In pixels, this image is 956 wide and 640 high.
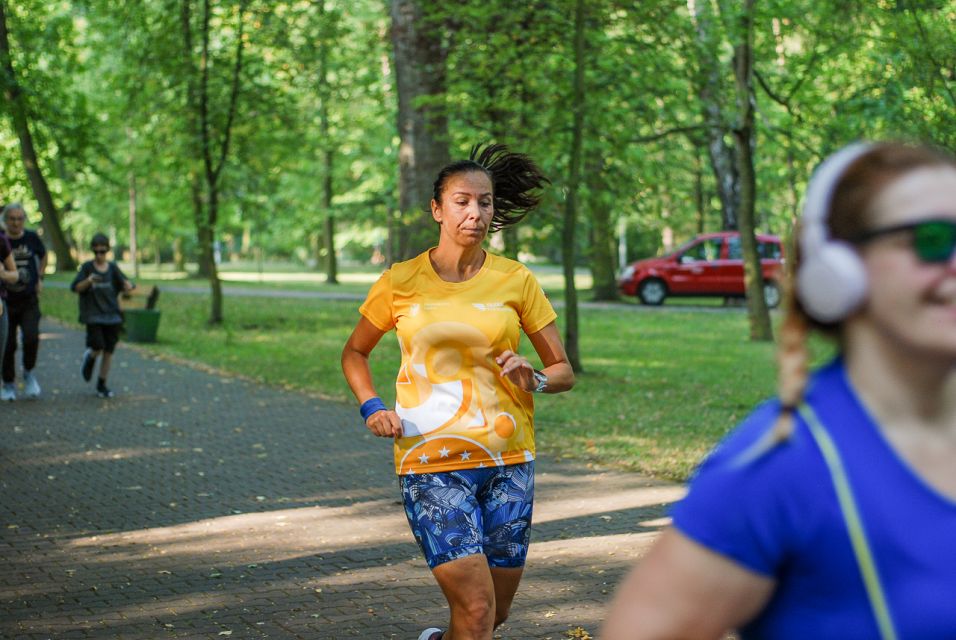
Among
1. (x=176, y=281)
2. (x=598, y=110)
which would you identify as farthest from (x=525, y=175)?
(x=176, y=281)

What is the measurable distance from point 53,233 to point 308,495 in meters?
37.9

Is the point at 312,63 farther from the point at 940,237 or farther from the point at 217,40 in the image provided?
the point at 940,237

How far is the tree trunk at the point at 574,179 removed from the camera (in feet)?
51.1

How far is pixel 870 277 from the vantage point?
1622 mm

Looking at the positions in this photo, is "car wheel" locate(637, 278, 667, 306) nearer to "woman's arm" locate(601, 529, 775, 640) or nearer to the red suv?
the red suv

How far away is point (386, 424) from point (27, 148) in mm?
39073

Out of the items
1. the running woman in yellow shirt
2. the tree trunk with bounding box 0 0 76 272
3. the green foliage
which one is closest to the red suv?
the green foliage

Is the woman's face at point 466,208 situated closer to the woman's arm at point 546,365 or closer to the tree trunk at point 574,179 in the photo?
the woman's arm at point 546,365

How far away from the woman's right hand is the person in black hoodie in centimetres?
1104

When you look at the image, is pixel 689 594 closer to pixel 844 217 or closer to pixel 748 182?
pixel 844 217

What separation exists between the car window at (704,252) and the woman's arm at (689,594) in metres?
33.8

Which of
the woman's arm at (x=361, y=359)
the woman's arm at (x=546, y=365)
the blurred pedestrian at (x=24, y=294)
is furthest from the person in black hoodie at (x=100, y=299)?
the woman's arm at (x=546, y=365)

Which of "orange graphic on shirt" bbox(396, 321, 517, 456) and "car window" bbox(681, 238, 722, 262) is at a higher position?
"car window" bbox(681, 238, 722, 262)

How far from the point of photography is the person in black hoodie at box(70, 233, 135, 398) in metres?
14.9
